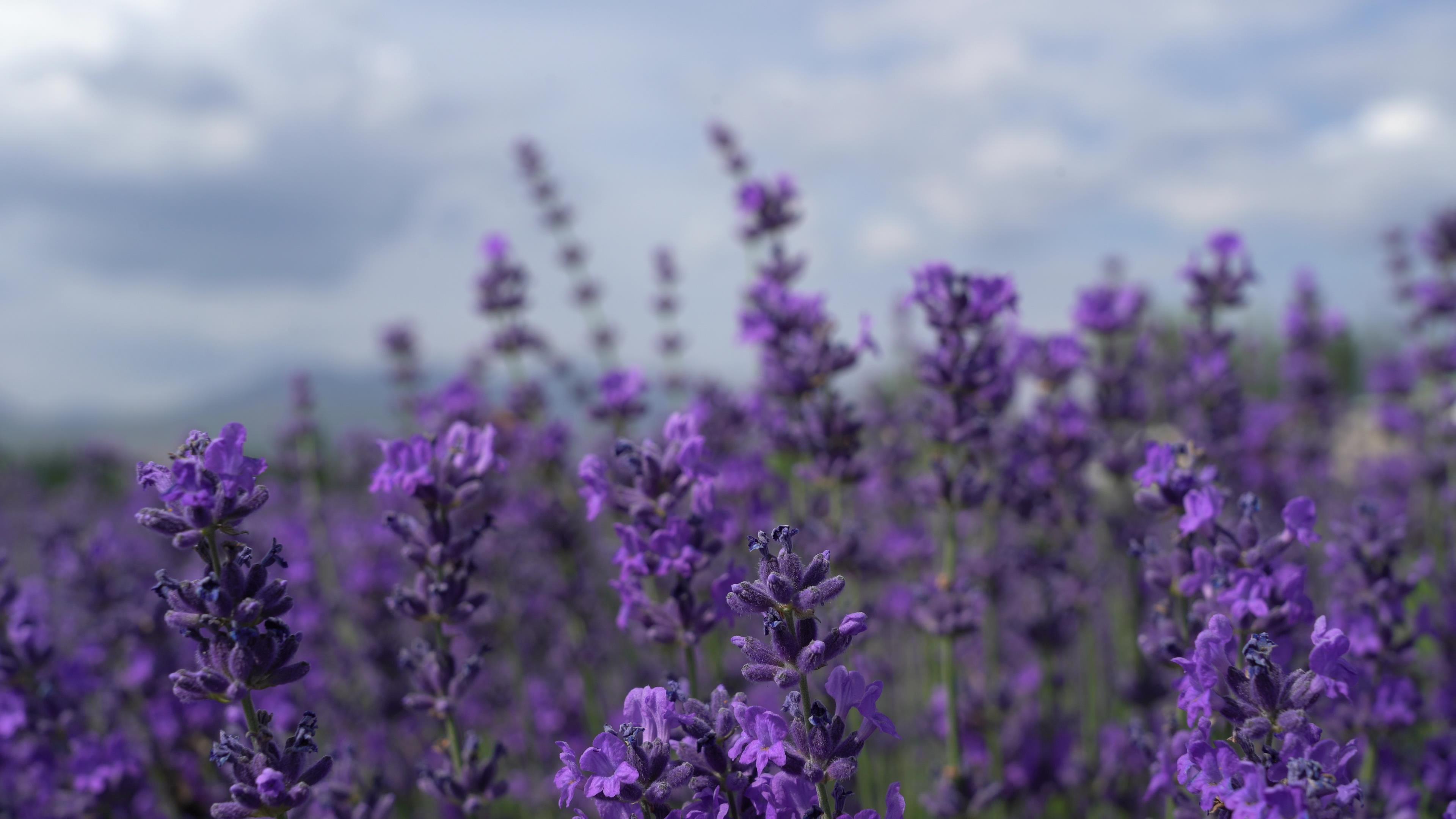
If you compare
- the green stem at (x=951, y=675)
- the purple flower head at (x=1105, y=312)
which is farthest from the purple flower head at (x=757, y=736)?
the purple flower head at (x=1105, y=312)

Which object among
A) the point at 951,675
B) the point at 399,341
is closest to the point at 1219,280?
the point at 951,675

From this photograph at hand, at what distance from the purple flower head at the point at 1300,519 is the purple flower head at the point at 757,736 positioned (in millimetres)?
1526

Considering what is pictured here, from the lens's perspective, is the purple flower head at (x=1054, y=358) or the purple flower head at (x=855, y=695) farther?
the purple flower head at (x=1054, y=358)

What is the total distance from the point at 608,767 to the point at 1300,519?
1.91 m

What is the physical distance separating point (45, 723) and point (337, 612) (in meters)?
3.15

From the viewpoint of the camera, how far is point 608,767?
1.94 metres

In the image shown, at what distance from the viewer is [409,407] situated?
771cm

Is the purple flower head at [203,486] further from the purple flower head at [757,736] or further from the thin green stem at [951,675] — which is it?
the thin green stem at [951,675]

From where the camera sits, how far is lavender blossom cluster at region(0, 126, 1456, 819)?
203 cm

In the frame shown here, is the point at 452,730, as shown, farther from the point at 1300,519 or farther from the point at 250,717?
the point at 1300,519

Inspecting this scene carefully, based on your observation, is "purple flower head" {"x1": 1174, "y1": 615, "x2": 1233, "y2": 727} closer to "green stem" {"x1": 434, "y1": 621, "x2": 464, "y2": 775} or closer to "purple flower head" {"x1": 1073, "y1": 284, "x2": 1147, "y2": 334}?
"green stem" {"x1": 434, "y1": 621, "x2": 464, "y2": 775}

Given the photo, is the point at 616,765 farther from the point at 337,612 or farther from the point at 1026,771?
the point at 337,612

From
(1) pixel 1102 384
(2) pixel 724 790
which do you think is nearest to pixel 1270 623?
(2) pixel 724 790

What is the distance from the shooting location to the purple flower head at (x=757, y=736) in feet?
6.00
